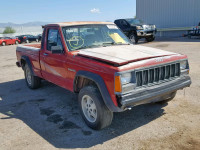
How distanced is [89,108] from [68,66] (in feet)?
3.22

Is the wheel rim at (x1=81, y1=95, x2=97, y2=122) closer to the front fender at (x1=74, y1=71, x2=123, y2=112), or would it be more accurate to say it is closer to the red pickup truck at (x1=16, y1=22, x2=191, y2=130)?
the red pickup truck at (x1=16, y1=22, x2=191, y2=130)

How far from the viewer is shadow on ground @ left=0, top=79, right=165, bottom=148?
3.59 meters

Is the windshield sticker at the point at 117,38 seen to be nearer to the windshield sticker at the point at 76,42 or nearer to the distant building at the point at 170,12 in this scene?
the windshield sticker at the point at 76,42

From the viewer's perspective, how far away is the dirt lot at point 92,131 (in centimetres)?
337

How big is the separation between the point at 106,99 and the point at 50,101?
8.48 feet

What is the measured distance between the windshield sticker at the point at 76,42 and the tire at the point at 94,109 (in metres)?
1.11

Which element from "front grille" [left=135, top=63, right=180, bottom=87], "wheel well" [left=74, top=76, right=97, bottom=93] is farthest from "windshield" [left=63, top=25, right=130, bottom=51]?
"front grille" [left=135, top=63, right=180, bottom=87]

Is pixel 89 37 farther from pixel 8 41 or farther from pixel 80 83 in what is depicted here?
pixel 8 41

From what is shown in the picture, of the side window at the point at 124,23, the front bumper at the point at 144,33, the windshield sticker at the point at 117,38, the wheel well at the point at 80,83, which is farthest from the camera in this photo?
the side window at the point at 124,23

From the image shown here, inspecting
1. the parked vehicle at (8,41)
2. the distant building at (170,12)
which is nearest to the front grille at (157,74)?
the distant building at (170,12)

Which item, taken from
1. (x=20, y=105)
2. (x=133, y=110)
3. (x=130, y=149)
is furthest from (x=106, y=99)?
(x=20, y=105)

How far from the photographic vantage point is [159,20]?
1031 inches

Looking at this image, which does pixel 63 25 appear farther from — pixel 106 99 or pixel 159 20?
pixel 159 20

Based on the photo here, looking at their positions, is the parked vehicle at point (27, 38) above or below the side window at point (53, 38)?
above
